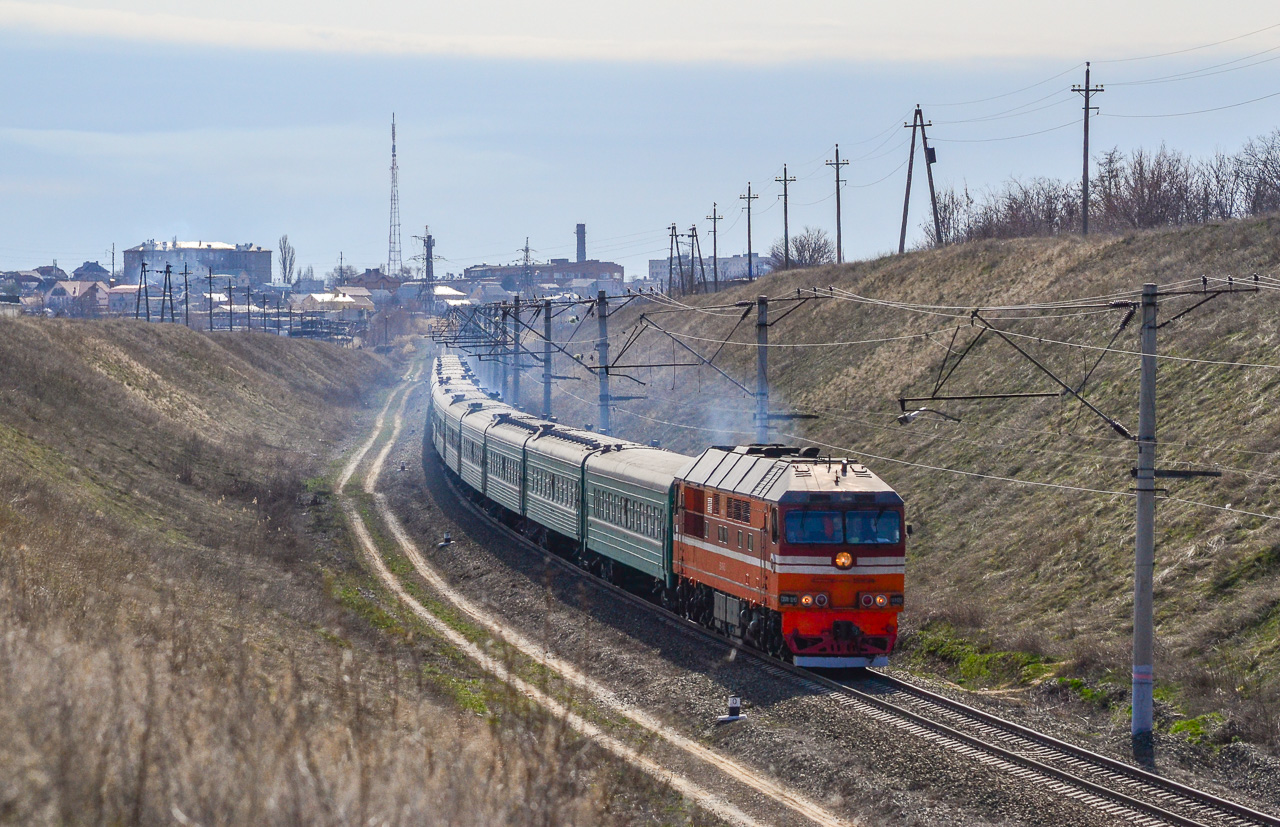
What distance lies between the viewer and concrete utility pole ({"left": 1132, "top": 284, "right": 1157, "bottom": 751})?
18.7m

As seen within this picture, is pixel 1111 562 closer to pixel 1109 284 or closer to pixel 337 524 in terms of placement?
pixel 1109 284

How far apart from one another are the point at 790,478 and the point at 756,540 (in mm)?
1379

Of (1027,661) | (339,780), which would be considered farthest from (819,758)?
(339,780)

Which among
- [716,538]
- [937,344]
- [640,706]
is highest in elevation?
[937,344]

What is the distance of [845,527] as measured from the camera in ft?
72.2

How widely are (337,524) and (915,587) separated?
21.4m

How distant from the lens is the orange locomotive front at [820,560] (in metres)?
21.9

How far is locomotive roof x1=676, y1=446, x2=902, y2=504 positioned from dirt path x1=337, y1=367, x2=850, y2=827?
4.60 m

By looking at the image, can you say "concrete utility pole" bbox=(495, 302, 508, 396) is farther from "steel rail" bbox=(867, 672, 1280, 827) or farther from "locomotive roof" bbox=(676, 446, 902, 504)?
"steel rail" bbox=(867, 672, 1280, 827)

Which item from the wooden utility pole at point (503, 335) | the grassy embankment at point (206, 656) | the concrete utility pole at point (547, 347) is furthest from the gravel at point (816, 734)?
the wooden utility pole at point (503, 335)

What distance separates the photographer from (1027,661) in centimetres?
2294

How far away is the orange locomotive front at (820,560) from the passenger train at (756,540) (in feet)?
0.06

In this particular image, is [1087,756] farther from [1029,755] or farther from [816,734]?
[816,734]

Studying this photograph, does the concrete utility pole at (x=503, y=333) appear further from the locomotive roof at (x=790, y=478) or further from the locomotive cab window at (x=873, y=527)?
the locomotive cab window at (x=873, y=527)
